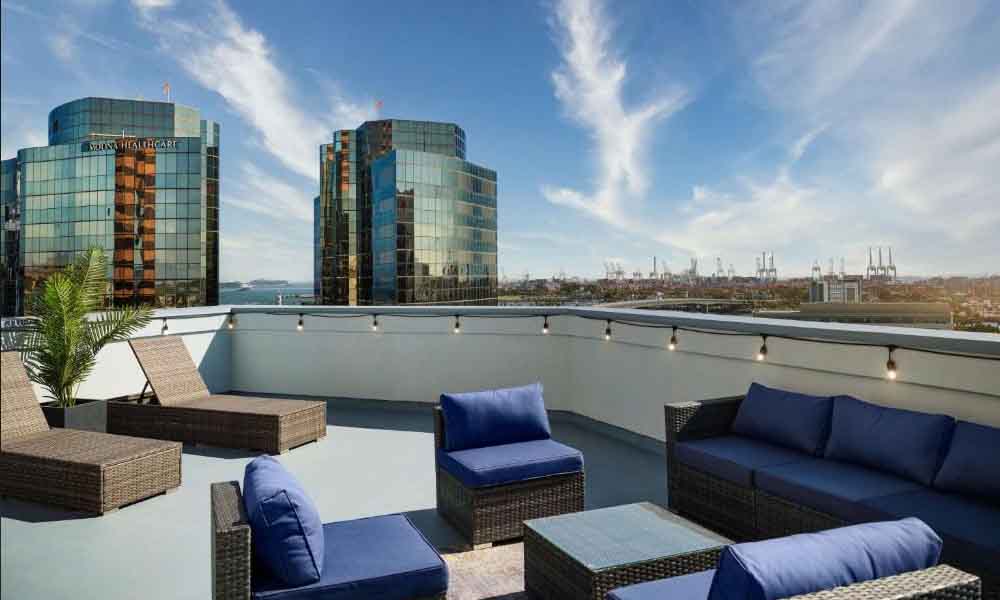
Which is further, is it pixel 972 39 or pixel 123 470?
pixel 972 39

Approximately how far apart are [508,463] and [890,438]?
195cm

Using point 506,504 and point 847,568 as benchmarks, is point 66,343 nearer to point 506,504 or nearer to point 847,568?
point 506,504

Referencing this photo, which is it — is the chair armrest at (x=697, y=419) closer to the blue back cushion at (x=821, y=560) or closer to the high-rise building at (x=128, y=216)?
the blue back cushion at (x=821, y=560)

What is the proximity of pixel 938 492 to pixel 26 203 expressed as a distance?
179ft

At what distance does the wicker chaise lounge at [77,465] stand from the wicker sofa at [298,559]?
6.31 feet

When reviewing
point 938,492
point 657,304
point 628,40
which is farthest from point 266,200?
point 938,492

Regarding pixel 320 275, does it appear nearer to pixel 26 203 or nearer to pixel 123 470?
pixel 26 203

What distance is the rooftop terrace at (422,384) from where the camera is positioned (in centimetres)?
320

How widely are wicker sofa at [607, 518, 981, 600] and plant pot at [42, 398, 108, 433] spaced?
505 centimetres

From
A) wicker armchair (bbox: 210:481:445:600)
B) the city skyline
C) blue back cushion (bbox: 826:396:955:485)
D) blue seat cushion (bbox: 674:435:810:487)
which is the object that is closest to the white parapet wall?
blue back cushion (bbox: 826:396:955:485)

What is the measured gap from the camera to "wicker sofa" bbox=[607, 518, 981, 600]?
1395mm

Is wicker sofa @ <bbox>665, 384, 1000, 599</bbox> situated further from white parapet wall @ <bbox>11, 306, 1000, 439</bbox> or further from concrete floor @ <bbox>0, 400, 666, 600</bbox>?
concrete floor @ <bbox>0, 400, 666, 600</bbox>

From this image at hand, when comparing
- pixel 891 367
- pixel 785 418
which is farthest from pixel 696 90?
pixel 785 418

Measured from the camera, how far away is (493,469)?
3.42 meters
